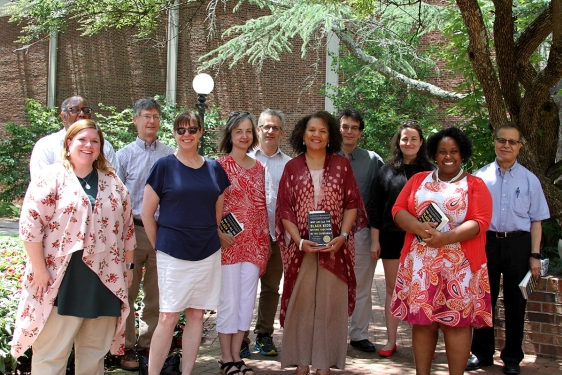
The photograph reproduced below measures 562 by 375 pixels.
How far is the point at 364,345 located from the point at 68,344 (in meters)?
2.95

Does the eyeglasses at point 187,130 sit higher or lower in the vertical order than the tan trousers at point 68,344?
higher

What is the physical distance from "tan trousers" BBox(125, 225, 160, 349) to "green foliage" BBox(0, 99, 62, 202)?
637 inches

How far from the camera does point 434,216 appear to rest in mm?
4473

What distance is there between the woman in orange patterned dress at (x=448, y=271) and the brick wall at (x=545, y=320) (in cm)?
146

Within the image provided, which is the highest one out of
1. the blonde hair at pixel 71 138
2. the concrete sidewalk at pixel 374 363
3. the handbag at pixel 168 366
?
the blonde hair at pixel 71 138

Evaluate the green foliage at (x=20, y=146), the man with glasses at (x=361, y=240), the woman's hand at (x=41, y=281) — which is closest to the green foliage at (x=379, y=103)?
the green foliage at (x=20, y=146)

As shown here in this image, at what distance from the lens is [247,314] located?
5.02 metres

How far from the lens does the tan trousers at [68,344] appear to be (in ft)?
12.7

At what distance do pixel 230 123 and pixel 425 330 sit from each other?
232 centimetres

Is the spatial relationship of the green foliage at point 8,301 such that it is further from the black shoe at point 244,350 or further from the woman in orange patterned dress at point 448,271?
the woman in orange patterned dress at point 448,271

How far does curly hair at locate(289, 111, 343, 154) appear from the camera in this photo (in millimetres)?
5164

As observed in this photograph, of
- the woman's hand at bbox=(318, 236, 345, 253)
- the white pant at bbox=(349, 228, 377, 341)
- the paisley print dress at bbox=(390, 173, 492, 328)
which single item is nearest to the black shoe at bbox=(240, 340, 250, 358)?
the white pant at bbox=(349, 228, 377, 341)

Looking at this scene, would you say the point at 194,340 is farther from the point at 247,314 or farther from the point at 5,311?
the point at 5,311

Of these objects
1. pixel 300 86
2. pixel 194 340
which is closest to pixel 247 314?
pixel 194 340
